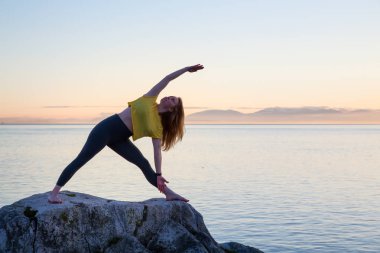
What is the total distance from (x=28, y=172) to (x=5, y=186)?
990cm

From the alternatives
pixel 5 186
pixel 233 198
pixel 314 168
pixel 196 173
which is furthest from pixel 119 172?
pixel 314 168

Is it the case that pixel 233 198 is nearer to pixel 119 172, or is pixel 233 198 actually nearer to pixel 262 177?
pixel 262 177

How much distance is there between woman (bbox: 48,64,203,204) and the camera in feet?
33.9

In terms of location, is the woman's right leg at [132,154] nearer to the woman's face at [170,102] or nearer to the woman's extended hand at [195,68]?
the woman's face at [170,102]

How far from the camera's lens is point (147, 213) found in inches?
424

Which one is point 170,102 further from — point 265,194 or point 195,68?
point 265,194

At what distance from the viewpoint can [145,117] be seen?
34.1 ft

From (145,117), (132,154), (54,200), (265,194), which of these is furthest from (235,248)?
(265,194)

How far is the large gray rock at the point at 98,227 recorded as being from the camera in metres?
9.64

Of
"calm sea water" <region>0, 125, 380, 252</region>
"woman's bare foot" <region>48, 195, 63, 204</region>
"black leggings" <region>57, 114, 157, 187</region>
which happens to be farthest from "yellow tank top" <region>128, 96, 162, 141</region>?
A: "calm sea water" <region>0, 125, 380, 252</region>

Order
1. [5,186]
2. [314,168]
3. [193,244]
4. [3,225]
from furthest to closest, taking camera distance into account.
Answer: [314,168] < [5,186] < [193,244] < [3,225]

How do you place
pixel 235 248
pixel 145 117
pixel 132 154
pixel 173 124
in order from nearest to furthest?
1. pixel 145 117
2. pixel 173 124
3. pixel 132 154
4. pixel 235 248

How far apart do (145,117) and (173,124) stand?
1.87ft

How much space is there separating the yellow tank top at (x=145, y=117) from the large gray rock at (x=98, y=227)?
143 cm
